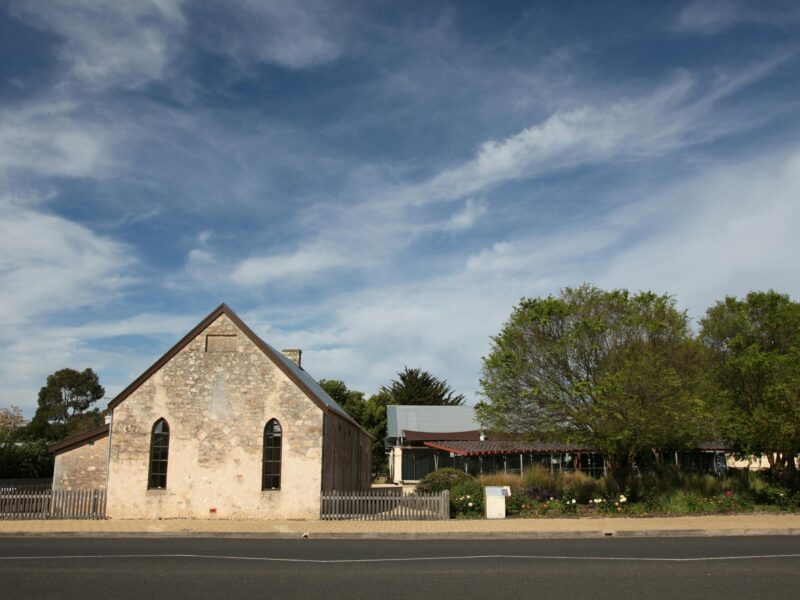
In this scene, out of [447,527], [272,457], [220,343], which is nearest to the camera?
[447,527]

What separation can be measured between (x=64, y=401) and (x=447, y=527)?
7253 centimetres

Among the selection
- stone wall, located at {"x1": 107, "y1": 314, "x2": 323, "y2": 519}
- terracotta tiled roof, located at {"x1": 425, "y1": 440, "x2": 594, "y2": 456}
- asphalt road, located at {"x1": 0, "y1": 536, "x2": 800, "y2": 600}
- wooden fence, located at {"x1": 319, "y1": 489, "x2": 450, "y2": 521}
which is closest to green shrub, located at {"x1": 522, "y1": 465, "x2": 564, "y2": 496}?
wooden fence, located at {"x1": 319, "y1": 489, "x2": 450, "y2": 521}

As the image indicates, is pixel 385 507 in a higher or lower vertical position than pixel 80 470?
lower

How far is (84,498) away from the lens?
22.8 metres

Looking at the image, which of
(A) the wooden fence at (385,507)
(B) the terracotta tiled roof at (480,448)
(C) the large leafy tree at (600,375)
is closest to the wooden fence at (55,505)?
(A) the wooden fence at (385,507)

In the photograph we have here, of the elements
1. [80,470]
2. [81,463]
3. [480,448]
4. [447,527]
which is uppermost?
[480,448]

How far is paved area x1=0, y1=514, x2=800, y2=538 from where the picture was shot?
17828 millimetres

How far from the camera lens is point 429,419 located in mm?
54344

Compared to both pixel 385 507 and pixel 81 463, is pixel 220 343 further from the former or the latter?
pixel 385 507

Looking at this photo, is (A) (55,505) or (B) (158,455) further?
(B) (158,455)

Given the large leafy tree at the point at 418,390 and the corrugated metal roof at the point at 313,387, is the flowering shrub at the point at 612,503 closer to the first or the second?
the corrugated metal roof at the point at 313,387

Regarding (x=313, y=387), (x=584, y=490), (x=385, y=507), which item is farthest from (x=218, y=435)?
(x=584, y=490)

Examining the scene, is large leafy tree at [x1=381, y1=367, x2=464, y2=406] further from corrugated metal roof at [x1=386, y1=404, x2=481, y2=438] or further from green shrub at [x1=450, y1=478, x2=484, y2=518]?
green shrub at [x1=450, y1=478, x2=484, y2=518]

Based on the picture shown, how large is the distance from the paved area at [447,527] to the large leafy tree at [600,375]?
3.06 m
